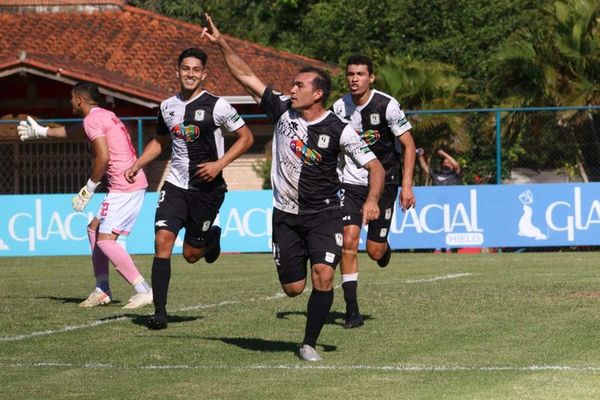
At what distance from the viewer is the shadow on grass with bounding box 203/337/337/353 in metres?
9.69

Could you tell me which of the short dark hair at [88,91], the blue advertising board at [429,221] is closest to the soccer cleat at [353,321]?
the short dark hair at [88,91]

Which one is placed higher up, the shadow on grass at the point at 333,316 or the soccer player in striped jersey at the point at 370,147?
the soccer player in striped jersey at the point at 370,147

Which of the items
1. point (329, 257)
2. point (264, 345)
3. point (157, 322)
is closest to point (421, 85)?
point (157, 322)

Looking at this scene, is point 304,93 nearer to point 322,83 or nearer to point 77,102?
point 322,83

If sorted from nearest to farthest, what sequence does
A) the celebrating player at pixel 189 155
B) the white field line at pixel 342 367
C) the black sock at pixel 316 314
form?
the white field line at pixel 342 367, the black sock at pixel 316 314, the celebrating player at pixel 189 155

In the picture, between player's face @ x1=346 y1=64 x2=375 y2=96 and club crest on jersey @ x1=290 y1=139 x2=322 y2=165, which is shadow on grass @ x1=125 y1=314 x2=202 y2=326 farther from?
club crest on jersey @ x1=290 y1=139 x2=322 y2=165

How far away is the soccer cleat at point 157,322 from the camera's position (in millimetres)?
10852

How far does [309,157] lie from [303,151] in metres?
0.06

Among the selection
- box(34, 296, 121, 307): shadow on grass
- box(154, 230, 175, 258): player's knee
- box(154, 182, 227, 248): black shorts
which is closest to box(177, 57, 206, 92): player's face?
Result: box(154, 182, 227, 248): black shorts

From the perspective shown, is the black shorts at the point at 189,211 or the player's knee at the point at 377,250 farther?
the player's knee at the point at 377,250

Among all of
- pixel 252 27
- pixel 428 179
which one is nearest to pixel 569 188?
pixel 428 179

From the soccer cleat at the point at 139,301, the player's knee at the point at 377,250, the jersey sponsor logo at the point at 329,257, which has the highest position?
the jersey sponsor logo at the point at 329,257

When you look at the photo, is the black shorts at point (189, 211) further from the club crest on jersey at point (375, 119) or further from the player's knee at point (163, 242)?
the club crest on jersey at point (375, 119)

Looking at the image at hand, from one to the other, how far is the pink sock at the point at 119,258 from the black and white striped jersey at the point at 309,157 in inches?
142
